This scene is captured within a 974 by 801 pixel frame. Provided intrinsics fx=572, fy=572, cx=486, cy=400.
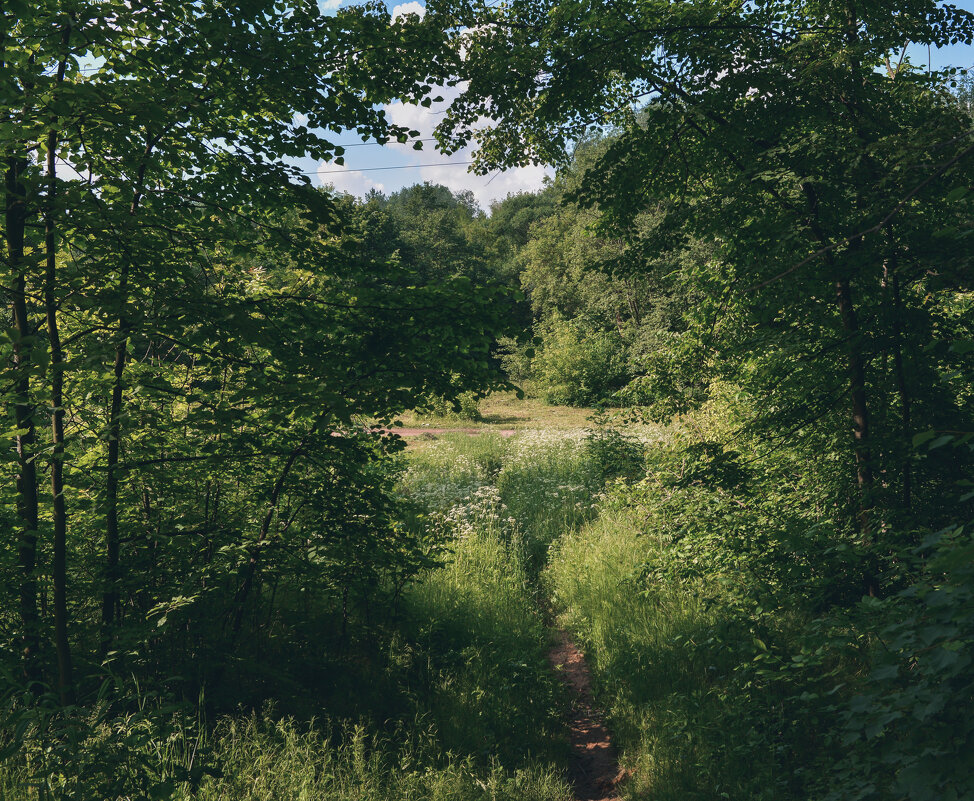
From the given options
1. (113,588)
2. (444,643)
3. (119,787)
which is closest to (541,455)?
(444,643)

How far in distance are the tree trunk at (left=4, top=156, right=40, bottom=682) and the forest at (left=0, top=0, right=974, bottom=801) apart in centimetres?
3

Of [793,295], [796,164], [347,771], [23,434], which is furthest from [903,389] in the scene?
[23,434]

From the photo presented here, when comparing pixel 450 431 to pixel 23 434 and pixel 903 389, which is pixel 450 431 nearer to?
pixel 903 389

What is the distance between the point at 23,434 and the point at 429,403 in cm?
277

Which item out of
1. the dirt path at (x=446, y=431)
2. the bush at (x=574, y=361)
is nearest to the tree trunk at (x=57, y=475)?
the dirt path at (x=446, y=431)

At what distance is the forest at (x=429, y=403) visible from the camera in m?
3.32

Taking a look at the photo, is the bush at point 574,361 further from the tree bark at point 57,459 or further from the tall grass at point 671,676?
the tree bark at point 57,459

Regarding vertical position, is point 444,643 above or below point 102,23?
below

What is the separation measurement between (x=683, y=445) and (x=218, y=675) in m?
4.96

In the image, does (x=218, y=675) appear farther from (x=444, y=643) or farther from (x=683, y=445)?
(x=683, y=445)

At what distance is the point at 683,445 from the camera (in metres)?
6.18

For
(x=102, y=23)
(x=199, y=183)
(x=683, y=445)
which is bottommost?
(x=683, y=445)

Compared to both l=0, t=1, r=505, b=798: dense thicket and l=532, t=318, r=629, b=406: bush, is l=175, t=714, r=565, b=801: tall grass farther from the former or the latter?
l=532, t=318, r=629, b=406: bush

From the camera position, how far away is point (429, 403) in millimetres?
4957
